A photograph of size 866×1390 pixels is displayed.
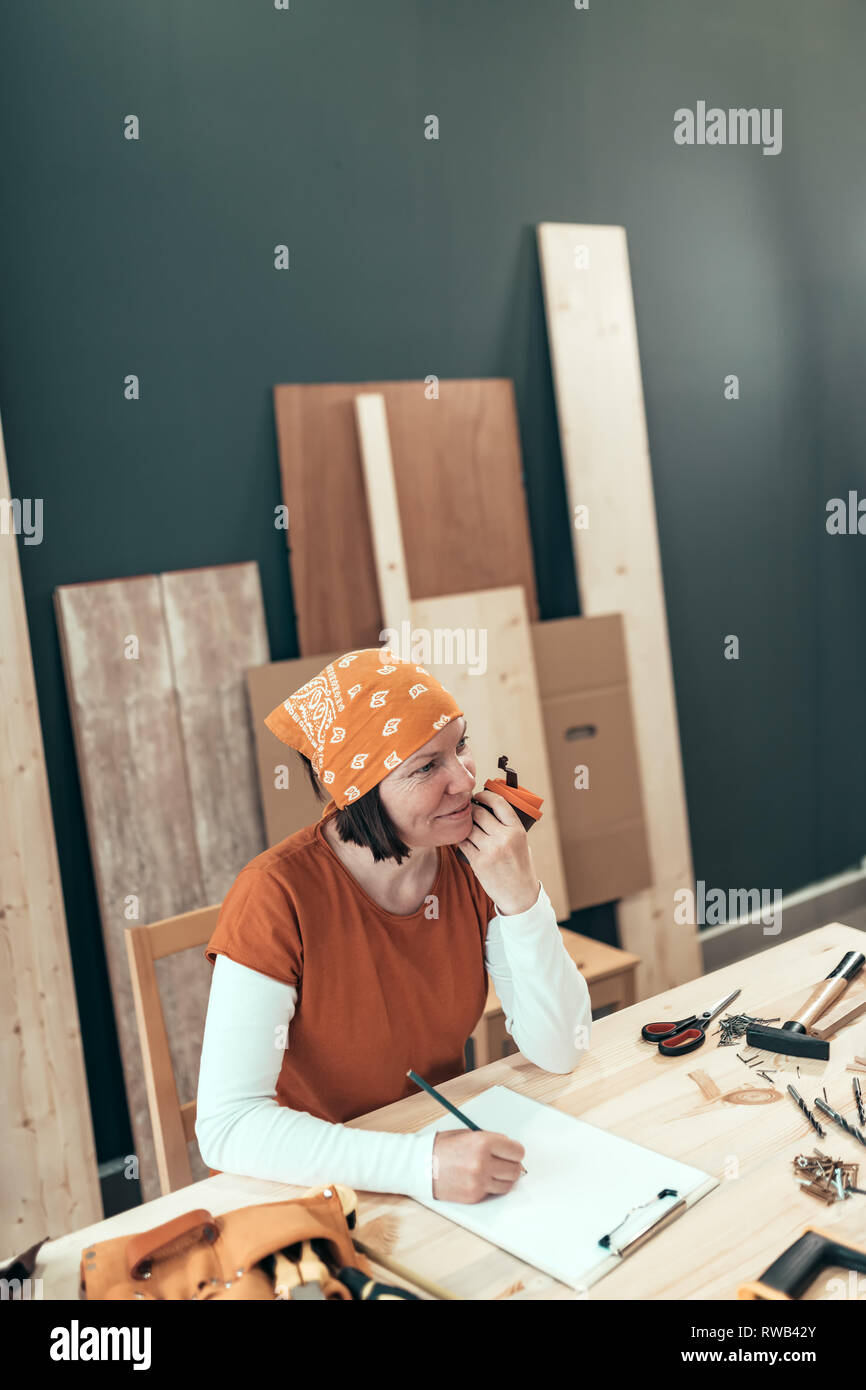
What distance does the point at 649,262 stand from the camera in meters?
3.48

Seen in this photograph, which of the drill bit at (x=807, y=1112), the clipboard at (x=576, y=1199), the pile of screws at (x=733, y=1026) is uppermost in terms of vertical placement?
the pile of screws at (x=733, y=1026)

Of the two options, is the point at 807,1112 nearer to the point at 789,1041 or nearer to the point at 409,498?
the point at 789,1041

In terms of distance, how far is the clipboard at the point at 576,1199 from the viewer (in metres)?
1.15

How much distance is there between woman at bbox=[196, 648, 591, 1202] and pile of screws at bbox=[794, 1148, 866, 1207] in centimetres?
36

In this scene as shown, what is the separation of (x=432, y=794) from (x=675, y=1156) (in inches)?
21.2

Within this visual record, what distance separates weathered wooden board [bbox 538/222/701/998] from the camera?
128 inches

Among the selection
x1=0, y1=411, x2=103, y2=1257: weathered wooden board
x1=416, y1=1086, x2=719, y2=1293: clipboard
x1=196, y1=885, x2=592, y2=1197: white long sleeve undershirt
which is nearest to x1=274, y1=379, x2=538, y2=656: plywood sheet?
x1=0, y1=411, x2=103, y2=1257: weathered wooden board

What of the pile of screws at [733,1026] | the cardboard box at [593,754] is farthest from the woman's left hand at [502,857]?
the cardboard box at [593,754]

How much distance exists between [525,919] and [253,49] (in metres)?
2.29

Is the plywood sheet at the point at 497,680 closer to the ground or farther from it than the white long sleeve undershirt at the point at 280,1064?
farther from it

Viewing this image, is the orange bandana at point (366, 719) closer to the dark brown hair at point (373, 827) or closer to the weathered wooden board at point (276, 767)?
the dark brown hair at point (373, 827)

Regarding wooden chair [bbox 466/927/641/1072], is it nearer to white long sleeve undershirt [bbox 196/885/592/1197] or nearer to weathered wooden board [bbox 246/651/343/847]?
weathered wooden board [bbox 246/651/343/847]

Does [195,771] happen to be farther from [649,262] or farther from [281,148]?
[649,262]

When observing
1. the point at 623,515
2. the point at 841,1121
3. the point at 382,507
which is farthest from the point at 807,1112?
the point at 623,515
